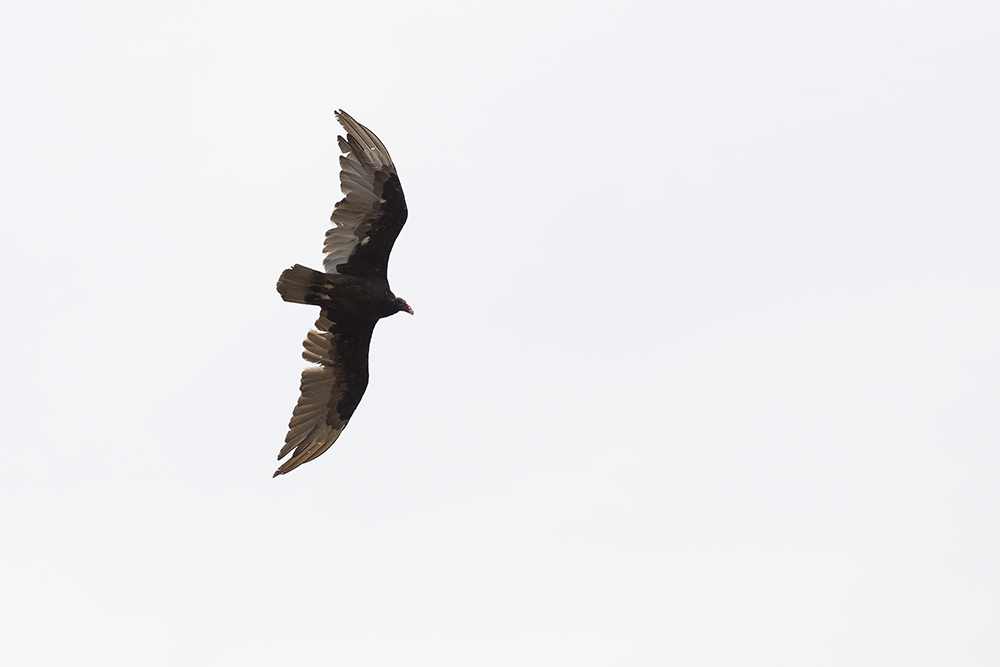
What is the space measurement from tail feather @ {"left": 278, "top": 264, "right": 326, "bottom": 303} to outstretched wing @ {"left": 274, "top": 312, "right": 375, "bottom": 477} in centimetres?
149

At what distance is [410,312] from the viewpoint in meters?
20.5

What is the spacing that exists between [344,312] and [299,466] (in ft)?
9.08

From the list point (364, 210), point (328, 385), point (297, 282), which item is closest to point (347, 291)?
point (297, 282)

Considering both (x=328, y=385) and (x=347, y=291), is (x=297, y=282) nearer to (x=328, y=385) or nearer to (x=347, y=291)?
(x=347, y=291)

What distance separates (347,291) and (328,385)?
2.26 metres

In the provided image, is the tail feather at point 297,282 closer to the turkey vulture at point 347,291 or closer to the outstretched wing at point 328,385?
the turkey vulture at point 347,291

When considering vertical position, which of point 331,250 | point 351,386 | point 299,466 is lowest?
point 299,466

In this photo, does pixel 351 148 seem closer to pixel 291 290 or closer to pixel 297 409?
pixel 291 290

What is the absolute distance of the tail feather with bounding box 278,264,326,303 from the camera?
18.9 m

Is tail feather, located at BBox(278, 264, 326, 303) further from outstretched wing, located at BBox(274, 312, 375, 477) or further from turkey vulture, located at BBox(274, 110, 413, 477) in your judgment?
outstretched wing, located at BBox(274, 312, 375, 477)

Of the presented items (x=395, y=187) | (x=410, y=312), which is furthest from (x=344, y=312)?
(x=395, y=187)

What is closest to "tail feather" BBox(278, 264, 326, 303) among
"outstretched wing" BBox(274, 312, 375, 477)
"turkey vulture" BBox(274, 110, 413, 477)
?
"turkey vulture" BBox(274, 110, 413, 477)

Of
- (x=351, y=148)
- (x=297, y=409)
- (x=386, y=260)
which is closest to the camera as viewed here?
(x=351, y=148)

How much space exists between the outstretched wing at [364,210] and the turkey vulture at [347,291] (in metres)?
0.02
